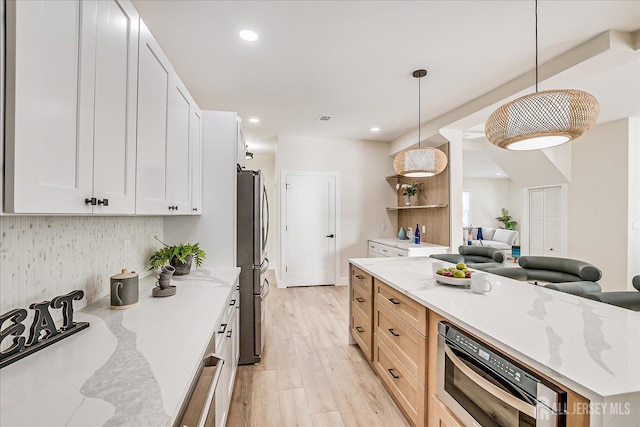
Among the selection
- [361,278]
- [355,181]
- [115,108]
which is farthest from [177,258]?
[355,181]

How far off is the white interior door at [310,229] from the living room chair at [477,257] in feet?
7.23

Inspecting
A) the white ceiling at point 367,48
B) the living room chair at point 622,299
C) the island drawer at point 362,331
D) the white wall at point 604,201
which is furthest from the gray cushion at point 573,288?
the white wall at point 604,201

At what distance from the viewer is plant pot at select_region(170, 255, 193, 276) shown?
2.27 meters

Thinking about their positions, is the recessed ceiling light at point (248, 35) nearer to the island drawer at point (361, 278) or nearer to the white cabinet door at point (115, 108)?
the white cabinet door at point (115, 108)

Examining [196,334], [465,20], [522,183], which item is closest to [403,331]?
[196,334]

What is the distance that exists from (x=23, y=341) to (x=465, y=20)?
2.88 meters

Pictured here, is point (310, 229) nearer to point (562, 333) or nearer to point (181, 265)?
point (181, 265)

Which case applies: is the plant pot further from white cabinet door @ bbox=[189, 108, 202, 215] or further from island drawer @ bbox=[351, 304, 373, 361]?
island drawer @ bbox=[351, 304, 373, 361]

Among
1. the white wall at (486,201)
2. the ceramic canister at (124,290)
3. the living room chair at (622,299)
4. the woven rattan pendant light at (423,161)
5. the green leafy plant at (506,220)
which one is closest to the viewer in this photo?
the ceramic canister at (124,290)

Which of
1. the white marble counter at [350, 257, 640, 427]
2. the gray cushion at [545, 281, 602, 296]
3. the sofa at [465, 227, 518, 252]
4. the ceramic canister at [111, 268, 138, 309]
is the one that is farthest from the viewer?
the sofa at [465, 227, 518, 252]

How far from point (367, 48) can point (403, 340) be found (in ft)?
7.27

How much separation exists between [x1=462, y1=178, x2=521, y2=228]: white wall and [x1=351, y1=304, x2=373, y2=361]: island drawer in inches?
367

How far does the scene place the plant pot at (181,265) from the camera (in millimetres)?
2268

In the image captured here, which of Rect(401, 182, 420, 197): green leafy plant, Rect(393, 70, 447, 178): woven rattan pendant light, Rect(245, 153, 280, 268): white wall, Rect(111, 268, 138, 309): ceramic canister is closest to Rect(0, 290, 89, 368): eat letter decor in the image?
Rect(111, 268, 138, 309): ceramic canister
